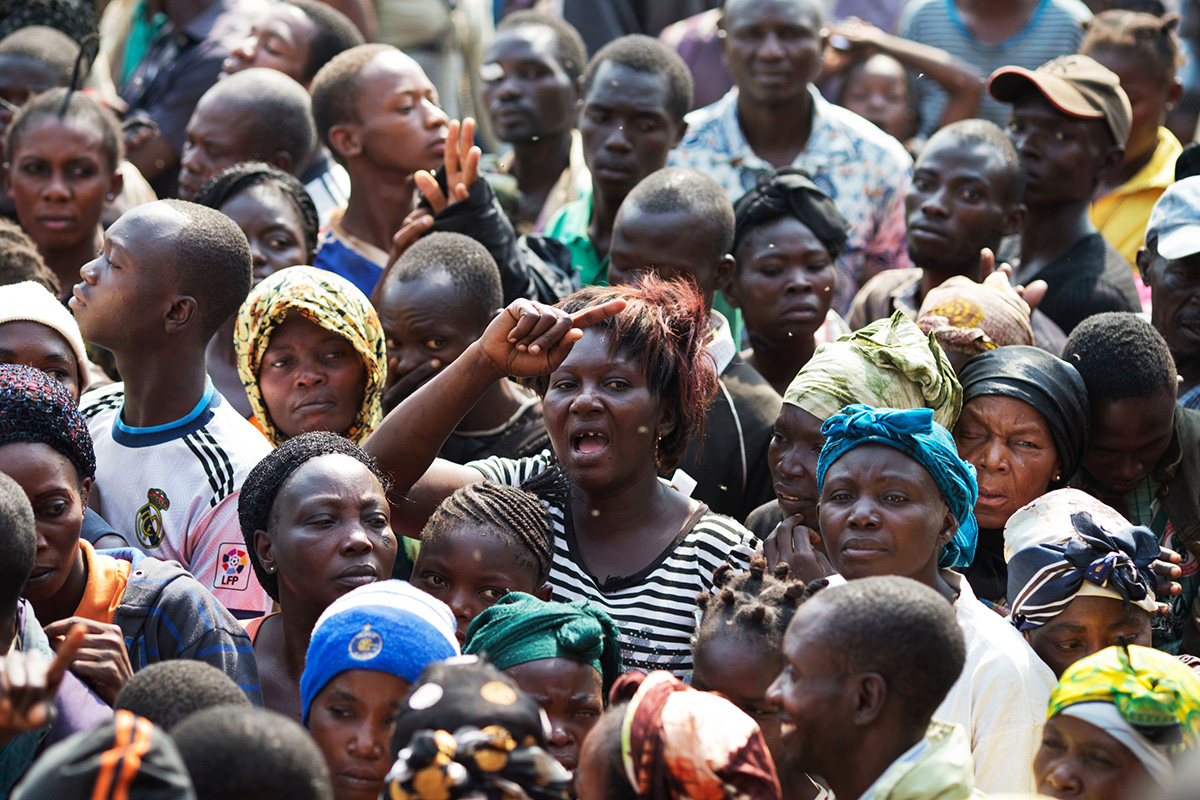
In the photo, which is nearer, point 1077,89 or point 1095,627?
point 1095,627

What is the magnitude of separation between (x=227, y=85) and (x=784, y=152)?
2767 millimetres

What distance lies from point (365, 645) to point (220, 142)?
3.93 metres

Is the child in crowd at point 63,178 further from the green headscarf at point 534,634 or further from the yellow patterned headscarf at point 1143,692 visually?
the yellow patterned headscarf at point 1143,692

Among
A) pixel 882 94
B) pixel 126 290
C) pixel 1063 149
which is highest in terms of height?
pixel 126 290

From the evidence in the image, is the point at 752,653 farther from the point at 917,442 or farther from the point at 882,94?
the point at 882,94

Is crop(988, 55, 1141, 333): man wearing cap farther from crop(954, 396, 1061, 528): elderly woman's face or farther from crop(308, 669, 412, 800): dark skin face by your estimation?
crop(308, 669, 412, 800): dark skin face

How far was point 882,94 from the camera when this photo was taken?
28.2 ft

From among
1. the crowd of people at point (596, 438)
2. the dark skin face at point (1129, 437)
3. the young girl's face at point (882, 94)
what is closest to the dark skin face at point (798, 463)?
the crowd of people at point (596, 438)

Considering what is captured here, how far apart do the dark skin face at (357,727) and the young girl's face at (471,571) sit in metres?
0.64

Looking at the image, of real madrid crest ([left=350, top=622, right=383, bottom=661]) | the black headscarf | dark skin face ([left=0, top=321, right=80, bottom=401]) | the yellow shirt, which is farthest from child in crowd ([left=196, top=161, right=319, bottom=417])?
the yellow shirt

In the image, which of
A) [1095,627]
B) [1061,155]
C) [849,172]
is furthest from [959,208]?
[1095,627]

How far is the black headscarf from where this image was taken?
4387 millimetres

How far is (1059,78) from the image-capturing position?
6406 mm

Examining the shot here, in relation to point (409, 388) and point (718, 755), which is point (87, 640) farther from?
point (409, 388)
